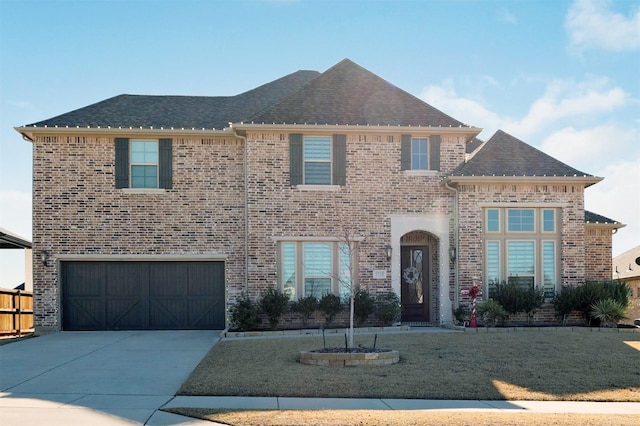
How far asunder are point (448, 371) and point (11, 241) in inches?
672

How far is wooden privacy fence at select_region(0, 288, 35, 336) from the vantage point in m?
19.8

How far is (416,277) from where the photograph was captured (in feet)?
62.6

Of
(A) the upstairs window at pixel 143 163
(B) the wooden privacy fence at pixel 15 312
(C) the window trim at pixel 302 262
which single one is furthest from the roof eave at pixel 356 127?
(B) the wooden privacy fence at pixel 15 312

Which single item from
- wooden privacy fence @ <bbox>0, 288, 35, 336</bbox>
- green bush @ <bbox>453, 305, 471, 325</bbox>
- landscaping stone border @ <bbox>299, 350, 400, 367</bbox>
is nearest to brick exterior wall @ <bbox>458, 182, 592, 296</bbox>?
green bush @ <bbox>453, 305, 471, 325</bbox>

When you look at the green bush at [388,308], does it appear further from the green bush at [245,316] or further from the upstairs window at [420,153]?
the upstairs window at [420,153]

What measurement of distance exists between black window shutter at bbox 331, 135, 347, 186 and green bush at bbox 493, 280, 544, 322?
5.27 metres

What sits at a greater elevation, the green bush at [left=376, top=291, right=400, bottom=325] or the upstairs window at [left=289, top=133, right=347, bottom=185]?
the upstairs window at [left=289, top=133, right=347, bottom=185]

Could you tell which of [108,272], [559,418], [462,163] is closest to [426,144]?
[462,163]

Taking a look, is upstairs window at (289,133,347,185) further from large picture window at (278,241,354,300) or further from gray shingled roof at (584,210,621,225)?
gray shingled roof at (584,210,621,225)

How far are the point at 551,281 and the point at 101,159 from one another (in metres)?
13.2

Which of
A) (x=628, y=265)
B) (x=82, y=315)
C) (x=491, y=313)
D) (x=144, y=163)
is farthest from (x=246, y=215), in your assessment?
(x=628, y=265)

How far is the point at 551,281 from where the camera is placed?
18.1 m

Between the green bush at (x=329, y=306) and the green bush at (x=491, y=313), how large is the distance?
3.82 m

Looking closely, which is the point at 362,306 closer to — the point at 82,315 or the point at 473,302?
the point at 473,302
